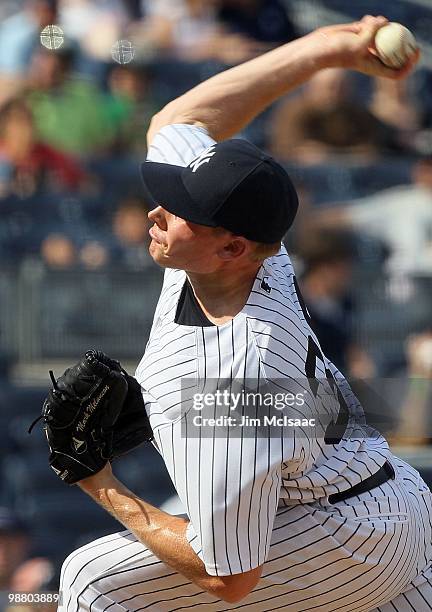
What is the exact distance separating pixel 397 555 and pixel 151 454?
91.6 inches

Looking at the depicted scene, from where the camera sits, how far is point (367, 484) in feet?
5.94

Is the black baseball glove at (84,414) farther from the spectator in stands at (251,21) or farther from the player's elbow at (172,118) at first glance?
the spectator in stands at (251,21)

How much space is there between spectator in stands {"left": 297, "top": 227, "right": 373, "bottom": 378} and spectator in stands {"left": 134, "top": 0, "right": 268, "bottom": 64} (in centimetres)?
118

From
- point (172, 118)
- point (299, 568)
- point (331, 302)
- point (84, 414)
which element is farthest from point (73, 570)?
point (331, 302)

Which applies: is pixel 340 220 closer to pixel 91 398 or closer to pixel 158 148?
pixel 158 148

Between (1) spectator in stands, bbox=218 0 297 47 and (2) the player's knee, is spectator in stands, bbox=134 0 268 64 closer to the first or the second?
(1) spectator in stands, bbox=218 0 297 47

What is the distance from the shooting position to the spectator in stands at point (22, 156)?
179 inches

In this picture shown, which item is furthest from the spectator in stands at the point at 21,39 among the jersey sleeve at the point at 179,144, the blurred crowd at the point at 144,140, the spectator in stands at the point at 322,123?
the jersey sleeve at the point at 179,144

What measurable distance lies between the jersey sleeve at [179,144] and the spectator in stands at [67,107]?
2707 millimetres

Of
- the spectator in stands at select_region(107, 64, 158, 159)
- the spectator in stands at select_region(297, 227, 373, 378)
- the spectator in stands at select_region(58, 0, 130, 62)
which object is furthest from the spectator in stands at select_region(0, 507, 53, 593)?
the spectator in stands at select_region(58, 0, 130, 62)

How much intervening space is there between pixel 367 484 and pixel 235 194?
56 cm

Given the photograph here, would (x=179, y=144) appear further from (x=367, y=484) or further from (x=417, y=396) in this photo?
(x=417, y=396)

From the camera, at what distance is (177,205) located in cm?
170

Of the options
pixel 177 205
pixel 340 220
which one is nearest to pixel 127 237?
pixel 340 220
